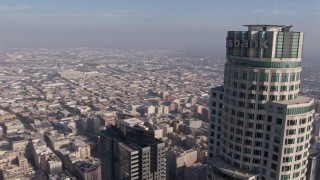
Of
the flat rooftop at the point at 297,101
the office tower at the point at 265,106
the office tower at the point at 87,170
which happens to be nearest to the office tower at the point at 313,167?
the office tower at the point at 265,106

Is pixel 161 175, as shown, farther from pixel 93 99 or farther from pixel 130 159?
pixel 93 99

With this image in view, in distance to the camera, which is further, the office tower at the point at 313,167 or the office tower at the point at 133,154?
the office tower at the point at 313,167

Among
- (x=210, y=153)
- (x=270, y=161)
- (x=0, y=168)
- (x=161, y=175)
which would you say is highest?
(x=270, y=161)

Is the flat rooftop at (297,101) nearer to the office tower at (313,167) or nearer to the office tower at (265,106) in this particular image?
the office tower at (265,106)

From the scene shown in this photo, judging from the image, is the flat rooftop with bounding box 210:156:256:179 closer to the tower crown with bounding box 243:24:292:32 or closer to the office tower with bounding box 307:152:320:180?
the tower crown with bounding box 243:24:292:32

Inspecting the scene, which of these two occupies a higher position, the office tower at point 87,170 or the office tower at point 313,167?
the office tower at point 313,167

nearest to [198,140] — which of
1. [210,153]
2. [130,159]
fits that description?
[130,159]
